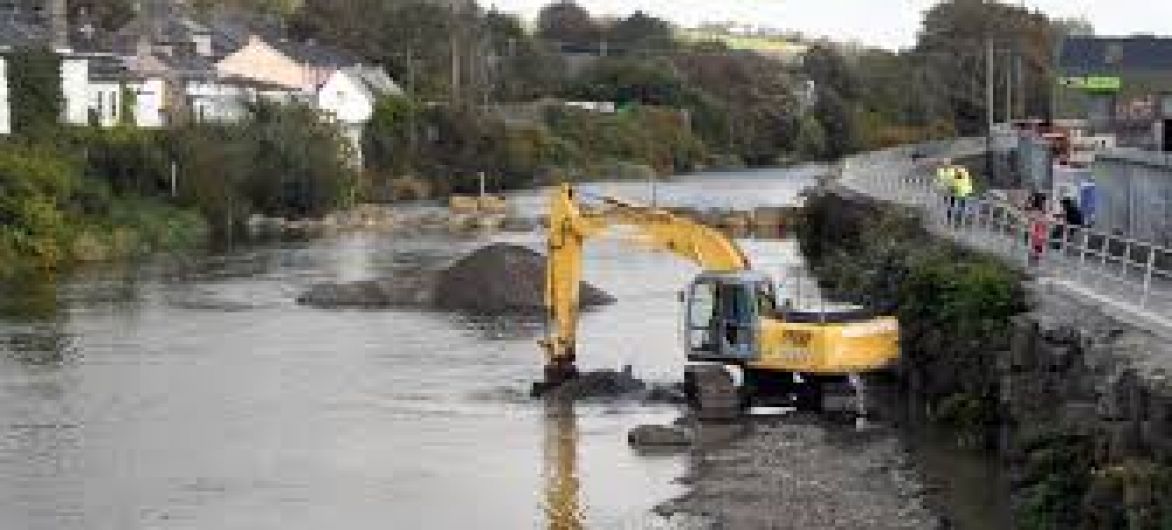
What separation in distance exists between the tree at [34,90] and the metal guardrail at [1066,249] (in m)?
36.0

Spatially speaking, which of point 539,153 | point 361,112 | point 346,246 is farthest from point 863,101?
A: point 346,246

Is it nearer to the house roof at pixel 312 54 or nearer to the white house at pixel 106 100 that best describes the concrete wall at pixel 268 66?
the house roof at pixel 312 54

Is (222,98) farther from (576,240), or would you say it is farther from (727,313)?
(727,313)

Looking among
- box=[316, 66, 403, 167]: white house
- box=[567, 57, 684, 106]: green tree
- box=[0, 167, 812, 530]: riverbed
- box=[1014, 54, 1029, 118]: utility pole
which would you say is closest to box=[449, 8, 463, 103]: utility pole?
box=[316, 66, 403, 167]: white house

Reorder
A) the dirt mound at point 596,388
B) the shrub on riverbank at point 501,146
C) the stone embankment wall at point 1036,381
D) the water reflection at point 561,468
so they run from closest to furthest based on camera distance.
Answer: the stone embankment wall at point 1036,381 → the water reflection at point 561,468 → the dirt mound at point 596,388 → the shrub on riverbank at point 501,146

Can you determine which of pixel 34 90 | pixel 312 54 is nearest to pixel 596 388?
pixel 34 90

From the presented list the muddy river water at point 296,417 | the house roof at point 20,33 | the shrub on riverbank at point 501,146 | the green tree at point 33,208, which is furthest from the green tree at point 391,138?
the muddy river water at point 296,417

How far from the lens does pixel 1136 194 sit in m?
37.6

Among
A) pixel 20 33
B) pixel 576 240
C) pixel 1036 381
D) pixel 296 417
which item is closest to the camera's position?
pixel 1036 381

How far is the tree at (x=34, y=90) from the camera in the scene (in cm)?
7481

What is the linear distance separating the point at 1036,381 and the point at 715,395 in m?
7.88

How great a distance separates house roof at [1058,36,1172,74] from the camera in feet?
202

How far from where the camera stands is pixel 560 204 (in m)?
36.6

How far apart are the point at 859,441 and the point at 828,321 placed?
228 cm
